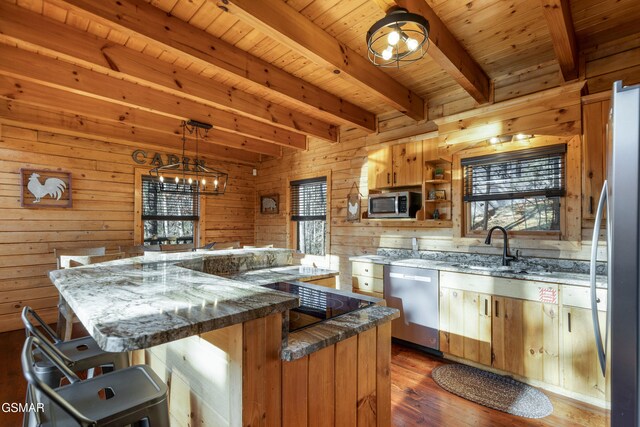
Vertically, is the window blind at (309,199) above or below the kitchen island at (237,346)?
above

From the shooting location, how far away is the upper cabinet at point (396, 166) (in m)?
3.64

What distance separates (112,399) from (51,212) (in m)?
4.34

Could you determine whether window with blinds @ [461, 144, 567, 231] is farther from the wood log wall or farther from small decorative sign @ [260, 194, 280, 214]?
the wood log wall

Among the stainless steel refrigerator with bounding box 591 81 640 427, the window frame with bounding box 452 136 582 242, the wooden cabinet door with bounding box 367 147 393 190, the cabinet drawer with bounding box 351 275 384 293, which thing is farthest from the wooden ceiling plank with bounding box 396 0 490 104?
the cabinet drawer with bounding box 351 275 384 293

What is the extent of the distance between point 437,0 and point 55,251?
16.4 ft


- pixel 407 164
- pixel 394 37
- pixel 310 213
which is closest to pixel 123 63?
pixel 394 37

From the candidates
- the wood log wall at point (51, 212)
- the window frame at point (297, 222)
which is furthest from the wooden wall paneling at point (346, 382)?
the wood log wall at point (51, 212)

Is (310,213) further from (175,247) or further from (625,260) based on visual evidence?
(625,260)

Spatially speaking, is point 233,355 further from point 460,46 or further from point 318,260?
point 318,260

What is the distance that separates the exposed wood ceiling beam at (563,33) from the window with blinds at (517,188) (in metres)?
0.66

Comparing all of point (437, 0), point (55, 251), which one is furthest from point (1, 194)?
point (437, 0)

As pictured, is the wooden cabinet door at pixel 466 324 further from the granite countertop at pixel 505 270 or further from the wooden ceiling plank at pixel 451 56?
the wooden ceiling plank at pixel 451 56

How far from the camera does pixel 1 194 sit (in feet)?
12.8

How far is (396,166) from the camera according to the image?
383 centimetres
